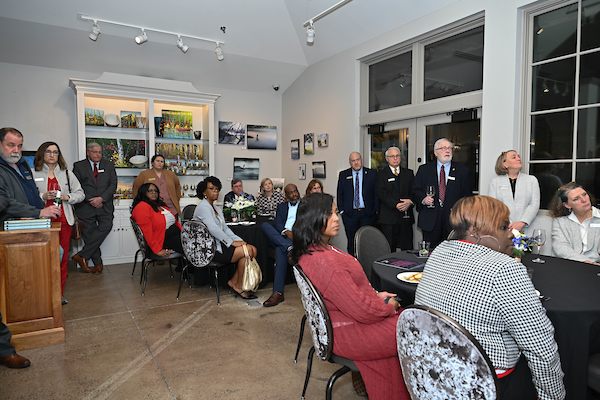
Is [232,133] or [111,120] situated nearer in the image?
[111,120]

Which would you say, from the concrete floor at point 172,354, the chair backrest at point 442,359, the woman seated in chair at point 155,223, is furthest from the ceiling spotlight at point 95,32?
the chair backrest at point 442,359

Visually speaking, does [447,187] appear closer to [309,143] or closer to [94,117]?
[309,143]

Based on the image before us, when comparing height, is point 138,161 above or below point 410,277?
above

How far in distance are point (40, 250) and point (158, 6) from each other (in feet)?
13.7

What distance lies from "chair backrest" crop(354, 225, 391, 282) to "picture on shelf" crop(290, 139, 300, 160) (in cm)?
474

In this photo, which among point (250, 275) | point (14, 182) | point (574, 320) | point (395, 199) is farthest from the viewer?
point (395, 199)

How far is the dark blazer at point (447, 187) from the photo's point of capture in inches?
175

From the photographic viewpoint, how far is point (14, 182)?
339 centimetres

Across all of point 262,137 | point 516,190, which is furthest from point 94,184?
point 516,190

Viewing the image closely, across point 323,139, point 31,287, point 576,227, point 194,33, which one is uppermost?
point 194,33

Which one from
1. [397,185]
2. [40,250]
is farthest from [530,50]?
[40,250]

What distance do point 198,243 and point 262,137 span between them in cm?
459

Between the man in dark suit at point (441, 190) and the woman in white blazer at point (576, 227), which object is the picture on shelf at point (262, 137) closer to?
the man in dark suit at point (441, 190)

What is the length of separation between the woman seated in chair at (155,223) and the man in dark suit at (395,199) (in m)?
2.81
